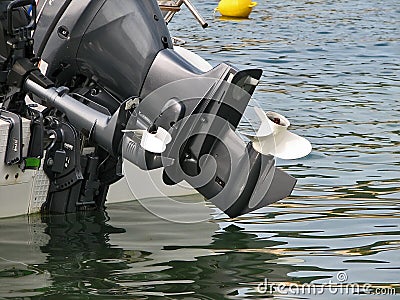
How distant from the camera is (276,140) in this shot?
17.4ft

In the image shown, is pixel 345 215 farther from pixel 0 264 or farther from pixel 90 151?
pixel 0 264

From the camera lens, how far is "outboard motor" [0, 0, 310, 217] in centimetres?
540

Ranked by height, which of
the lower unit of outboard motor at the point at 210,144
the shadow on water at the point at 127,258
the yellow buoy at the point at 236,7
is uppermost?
the yellow buoy at the point at 236,7

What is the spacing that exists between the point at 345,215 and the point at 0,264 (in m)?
2.08

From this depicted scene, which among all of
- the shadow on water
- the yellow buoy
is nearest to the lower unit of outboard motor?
the shadow on water

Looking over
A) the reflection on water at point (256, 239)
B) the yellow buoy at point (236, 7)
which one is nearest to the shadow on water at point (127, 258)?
the reflection on water at point (256, 239)

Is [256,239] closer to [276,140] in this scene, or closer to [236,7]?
[276,140]

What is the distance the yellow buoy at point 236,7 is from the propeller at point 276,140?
474 inches

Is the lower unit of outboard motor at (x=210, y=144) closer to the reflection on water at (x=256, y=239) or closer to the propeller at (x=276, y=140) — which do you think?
the propeller at (x=276, y=140)

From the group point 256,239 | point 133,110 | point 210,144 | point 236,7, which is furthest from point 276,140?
point 236,7

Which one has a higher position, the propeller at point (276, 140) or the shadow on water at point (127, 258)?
the propeller at point (276, 140)

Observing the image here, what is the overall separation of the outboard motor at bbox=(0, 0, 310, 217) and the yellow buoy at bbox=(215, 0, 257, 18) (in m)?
11.0

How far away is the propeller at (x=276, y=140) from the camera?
17.3ft

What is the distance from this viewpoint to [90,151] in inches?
241
